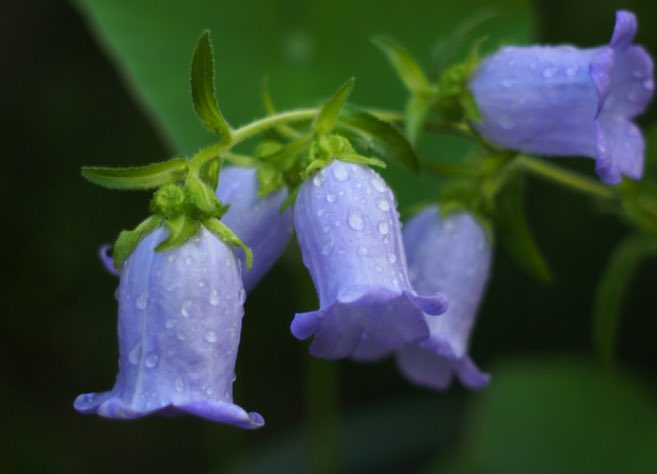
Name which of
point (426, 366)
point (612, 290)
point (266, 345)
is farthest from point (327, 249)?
point (266, 345)

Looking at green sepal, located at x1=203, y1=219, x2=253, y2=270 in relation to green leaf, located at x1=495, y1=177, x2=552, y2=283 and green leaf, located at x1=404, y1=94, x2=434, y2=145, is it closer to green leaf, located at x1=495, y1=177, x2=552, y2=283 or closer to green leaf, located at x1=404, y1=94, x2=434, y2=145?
green leaf, located at x1=404, y1=94, x2=434, y2=145

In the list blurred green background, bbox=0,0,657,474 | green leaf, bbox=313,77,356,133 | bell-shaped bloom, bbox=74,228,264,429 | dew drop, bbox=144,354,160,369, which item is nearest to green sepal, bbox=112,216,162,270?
bell-shaped bloom, bbox=74,228,264,429

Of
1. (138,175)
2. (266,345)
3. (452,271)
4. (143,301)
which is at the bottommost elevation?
(266,345)

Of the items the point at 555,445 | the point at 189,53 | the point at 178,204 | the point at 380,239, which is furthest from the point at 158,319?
the point at 555,445

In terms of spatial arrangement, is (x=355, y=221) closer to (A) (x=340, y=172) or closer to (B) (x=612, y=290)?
(A) (x=340, y=172)

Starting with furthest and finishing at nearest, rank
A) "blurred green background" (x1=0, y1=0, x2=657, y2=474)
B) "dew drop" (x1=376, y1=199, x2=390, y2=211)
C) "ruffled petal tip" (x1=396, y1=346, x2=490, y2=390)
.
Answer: "blurred green background" (x1=0, y1=0, x2=657, y2=474)
"ruffled petal tip" (x1=396, y1=346, x2=490, y2=390)
"dew drop" (x1=376, y1=199, x2=390, y2=211)

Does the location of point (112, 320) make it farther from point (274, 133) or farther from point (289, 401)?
point (274, 133)

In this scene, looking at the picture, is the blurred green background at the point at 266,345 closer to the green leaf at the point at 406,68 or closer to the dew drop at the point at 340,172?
the green leaf at the point at 406,68
